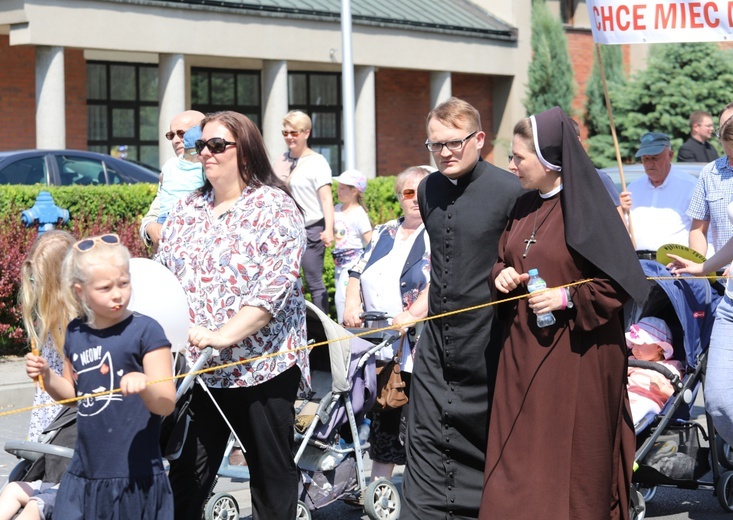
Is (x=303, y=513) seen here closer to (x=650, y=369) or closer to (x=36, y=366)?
(x=650, y=369)

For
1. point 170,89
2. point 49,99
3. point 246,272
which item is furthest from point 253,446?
point 170,89

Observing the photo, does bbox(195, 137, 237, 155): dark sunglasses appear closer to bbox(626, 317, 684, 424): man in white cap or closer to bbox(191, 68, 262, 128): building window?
bbox(626, 317, 684, 424): man in white cap

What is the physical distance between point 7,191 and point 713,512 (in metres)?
7.25

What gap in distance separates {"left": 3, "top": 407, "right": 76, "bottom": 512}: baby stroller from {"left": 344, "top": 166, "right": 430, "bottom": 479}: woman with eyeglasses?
6.52ft

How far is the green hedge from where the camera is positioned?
435 inches

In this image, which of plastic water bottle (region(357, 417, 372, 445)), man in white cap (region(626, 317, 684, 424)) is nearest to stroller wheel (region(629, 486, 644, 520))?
man in white cap (region(626, 317, 684, 424))

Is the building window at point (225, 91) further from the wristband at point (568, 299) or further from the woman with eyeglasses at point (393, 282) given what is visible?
the wristband at point (568, 299)

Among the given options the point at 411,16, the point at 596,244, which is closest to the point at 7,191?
the point at 596,244

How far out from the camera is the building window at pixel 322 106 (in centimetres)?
2862

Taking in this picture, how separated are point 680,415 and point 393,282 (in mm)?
1696

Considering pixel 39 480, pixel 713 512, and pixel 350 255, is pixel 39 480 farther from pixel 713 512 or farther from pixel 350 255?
pixel 350 255

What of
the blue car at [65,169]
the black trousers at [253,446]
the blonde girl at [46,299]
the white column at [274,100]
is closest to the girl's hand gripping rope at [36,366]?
the blonde girl at [46,299]

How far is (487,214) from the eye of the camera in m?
5.37

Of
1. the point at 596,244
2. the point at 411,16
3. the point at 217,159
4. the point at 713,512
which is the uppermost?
the point at 411,16
